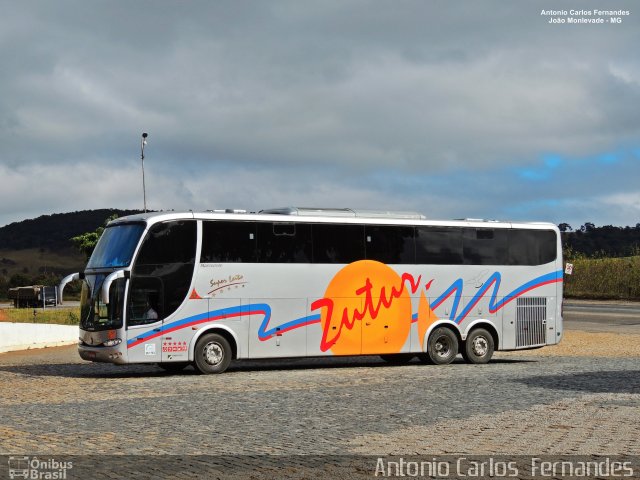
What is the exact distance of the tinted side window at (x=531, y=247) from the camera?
89.6 ft

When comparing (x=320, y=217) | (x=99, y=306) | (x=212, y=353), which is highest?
(x=320, y=217)

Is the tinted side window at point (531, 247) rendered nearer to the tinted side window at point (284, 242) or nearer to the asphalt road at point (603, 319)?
the tinted side window at point (284, 242)

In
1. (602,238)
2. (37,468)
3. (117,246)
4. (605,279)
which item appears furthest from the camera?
(602,238)

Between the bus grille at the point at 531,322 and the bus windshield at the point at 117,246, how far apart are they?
10.5 meters

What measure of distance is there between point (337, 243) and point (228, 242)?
9.44ft

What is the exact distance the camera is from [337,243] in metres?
25.0

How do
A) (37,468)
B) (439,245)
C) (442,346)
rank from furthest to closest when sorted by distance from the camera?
(442,346) < (439,245) < (37,468)

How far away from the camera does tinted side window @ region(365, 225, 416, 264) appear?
25.4 meters

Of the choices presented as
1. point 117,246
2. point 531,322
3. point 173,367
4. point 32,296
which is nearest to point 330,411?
point 117,246

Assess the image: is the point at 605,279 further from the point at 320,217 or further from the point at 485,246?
the point at 320,217

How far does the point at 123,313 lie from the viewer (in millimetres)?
22672

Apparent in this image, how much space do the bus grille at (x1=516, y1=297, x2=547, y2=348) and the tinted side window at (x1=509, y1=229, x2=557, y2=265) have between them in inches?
40.5

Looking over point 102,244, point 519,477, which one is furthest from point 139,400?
point 519,477

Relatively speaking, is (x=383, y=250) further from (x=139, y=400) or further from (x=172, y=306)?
(x=139, y=400)
